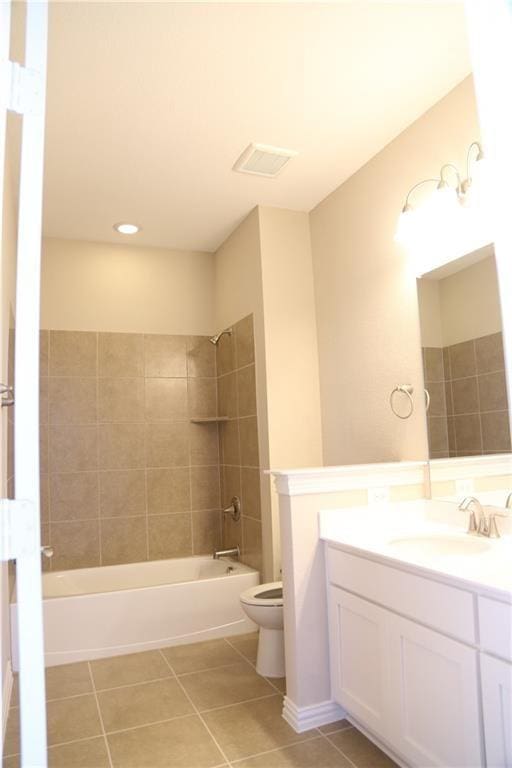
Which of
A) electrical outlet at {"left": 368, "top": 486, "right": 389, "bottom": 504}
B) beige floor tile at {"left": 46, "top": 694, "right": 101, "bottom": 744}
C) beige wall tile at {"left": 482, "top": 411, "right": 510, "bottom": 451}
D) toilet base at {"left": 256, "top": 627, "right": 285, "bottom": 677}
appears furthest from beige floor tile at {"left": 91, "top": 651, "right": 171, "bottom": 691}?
beige wall tile at {"left": 482, "top": 411, "right": 510, "bottom": 451}

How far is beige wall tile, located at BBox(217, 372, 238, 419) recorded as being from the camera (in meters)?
3.87

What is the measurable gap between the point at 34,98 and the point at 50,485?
3314mm

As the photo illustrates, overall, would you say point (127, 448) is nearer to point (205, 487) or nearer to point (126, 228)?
point (205, 487)

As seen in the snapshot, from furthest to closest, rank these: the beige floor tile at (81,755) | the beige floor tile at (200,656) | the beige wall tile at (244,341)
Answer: the beige wall tile at (244,341)
the beige floor tile at (200,656)
the beige floor tile at (81,755)

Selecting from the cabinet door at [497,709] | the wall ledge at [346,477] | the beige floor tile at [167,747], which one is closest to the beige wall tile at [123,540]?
the beige floor tile at [167,747]

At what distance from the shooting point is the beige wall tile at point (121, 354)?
3.98 metres

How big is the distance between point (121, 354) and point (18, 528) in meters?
3.38

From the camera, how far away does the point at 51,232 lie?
3783 mm

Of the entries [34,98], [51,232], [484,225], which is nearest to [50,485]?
[51,232]

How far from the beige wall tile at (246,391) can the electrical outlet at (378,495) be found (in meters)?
1.26

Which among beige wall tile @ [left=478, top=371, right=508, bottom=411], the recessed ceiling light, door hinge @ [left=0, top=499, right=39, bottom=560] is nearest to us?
door hinge @ [left=0, top=499, right=39, bottom=560]

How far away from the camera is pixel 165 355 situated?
4.16 m

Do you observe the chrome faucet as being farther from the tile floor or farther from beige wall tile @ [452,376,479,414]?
beige wall tile @ [452,376,479,414]

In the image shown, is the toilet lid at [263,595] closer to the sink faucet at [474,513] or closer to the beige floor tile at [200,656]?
the beige floor tile at [200,656]
